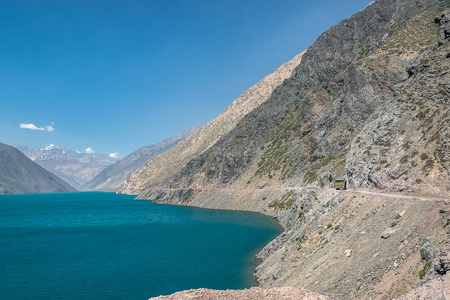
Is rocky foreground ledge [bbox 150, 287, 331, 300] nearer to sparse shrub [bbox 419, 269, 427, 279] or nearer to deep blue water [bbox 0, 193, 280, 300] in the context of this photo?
sparse shrub [bbox 419, 269, 427, 279]

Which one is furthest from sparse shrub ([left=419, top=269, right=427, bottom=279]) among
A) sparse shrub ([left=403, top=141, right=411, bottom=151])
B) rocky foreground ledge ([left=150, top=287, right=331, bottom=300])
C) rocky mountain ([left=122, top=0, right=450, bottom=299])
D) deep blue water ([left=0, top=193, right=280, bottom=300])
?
sparse shrub ([left=403, top=141, right=411, bottom=151])

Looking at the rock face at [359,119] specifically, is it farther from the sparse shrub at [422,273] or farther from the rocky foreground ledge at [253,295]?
the rocky foreground ledge at [253,295]

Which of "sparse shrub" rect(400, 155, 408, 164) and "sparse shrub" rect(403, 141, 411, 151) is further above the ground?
"sparse shrub" rect(403, 141, 411, 151)

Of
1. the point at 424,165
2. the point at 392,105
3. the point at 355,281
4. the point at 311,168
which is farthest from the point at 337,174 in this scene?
the point at 355,281

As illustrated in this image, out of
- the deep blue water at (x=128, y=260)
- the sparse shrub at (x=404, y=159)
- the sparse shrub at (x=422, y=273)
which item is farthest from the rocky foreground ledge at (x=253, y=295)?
the sparse shrub at (x=404, y=159)

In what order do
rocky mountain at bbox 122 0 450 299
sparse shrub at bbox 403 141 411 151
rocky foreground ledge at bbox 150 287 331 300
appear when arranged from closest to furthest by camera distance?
rocky foreground ledge at bbox 150 287 331 300 < rocky mountain at bbox 122 0 450 299 < sparse shrub at bbox 403 141 411 151

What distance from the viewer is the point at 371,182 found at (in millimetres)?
45781

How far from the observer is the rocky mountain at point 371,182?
2466cm

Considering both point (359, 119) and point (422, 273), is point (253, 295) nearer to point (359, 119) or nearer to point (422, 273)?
point (422, 273)

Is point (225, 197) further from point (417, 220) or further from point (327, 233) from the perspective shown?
point (417, 220)

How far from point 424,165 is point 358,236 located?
1335 cm

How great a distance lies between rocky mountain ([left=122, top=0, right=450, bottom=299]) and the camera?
2466 centimetres

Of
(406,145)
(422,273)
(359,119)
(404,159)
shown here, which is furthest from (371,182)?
(359,119)

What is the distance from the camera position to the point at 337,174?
284 ft
